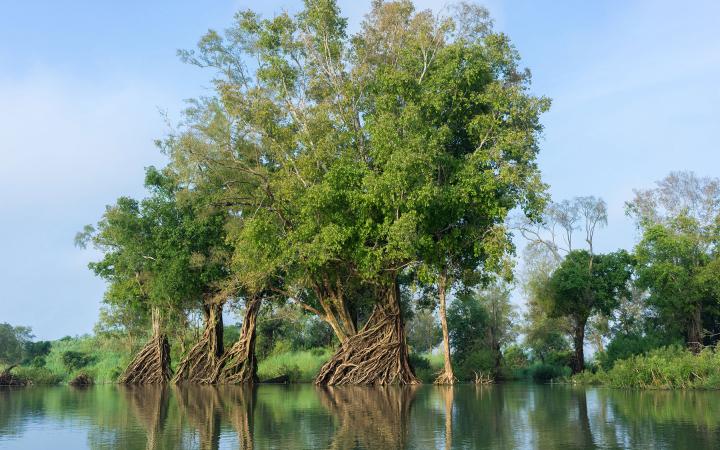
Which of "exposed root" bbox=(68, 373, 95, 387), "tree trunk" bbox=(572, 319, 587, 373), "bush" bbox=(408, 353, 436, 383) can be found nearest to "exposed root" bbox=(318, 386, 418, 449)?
"bush" bbox=(408, 353, 436, 383)

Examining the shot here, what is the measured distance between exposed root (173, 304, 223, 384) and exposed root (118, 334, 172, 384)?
1659 millimetres

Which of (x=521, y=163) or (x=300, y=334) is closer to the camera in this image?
(x=521, y=163)

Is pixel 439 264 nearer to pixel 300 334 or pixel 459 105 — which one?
pixel 459 105

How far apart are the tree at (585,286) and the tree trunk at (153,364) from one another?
2018 centimetres

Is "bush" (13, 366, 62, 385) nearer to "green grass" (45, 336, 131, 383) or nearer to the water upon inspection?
"green grass" (45, 336, 131, 383)

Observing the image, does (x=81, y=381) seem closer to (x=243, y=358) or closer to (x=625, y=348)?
(x=243, y=358)

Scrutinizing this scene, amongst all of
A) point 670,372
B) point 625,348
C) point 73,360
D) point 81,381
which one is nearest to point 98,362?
point 73,360

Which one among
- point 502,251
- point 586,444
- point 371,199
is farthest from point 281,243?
point 586,444

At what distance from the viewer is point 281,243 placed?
26.9 meters

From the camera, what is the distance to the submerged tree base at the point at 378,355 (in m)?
28.8

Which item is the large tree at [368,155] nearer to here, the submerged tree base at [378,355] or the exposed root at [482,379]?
the submerged tree base at [378,355]

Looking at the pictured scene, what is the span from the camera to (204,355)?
3638 centimetres

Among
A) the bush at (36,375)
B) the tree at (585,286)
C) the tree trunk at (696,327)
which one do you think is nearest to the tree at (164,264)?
the bush at (36,375)

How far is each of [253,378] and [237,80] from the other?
14.4 meters
